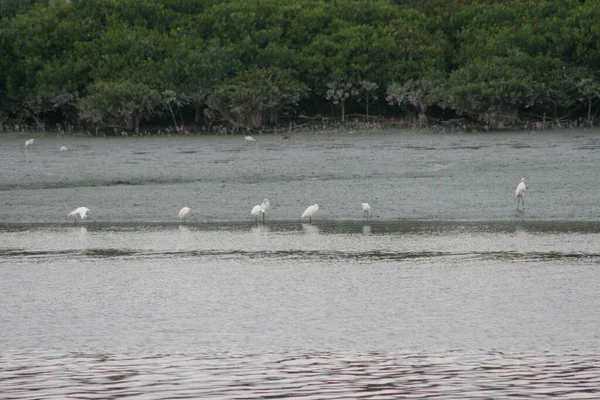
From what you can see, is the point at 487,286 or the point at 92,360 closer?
the point at 92,360

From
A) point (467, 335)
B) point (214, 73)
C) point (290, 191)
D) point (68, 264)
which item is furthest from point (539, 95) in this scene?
point (467, 335)

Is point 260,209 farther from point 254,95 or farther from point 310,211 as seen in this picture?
point 254,95

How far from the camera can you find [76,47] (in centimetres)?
5497

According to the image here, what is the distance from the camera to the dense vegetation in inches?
1960

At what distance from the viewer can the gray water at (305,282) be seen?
10.5 metres

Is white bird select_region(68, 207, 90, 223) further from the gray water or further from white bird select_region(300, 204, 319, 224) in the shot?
white bird select_region(300, 204, 319, 224)

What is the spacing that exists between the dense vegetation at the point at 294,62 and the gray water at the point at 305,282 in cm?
1742

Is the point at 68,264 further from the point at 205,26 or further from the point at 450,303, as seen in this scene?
the point at 205,26

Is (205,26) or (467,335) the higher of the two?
(205,26)

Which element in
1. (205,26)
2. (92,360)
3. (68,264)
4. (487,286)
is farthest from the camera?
(205,26)

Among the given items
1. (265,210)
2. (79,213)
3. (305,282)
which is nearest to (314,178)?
(265,210)

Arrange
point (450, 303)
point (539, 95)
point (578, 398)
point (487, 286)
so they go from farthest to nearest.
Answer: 1. point (539, 95)
2. point (487, 286)
3. point (450, 303)
4. point (578, 398)

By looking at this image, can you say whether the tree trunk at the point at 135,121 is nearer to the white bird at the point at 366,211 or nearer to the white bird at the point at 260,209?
the white bird at the point at 260,209

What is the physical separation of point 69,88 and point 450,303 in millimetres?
42030
